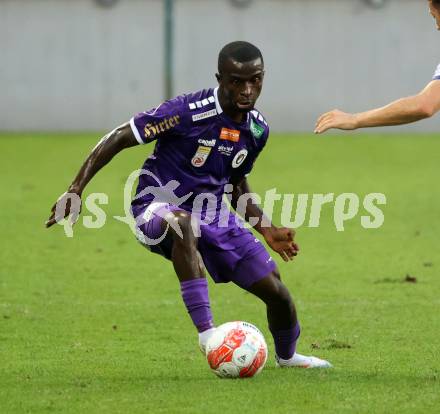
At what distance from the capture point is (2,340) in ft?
29.8

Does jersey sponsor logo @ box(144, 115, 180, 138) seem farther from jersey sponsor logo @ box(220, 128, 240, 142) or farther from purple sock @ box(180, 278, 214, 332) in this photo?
purple sock @ box(180, 278, 214, 332)

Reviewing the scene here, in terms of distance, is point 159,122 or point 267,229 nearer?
point 159,122

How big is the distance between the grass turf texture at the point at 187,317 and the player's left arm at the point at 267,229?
775mm

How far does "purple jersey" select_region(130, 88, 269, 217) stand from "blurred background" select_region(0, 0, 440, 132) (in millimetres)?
22946

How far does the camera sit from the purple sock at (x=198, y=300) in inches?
288

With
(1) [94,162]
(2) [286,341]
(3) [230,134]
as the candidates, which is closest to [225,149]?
(3) [230,134]

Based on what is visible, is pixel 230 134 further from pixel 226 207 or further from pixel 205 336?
pixel 205 336

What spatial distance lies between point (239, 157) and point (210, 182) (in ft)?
0.80

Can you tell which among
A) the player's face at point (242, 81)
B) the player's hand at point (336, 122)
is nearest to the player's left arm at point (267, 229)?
the player's face at point (242, 81)

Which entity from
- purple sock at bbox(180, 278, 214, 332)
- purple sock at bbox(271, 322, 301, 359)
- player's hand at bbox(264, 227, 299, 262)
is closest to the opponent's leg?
purple sock at bbox(271, 322, 301, 359)

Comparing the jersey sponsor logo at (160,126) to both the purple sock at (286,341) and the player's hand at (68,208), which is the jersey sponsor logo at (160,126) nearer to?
the player's hand at (68,208)

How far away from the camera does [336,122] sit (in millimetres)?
6988

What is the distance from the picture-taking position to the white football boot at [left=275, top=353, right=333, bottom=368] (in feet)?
26.3

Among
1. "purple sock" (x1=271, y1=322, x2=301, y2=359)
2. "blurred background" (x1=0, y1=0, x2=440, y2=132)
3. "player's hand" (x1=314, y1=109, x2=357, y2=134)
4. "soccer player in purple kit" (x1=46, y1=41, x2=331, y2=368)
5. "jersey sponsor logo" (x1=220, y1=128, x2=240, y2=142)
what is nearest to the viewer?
"player's hand" (x1=314, y1=109, x2=357, y2=134)
